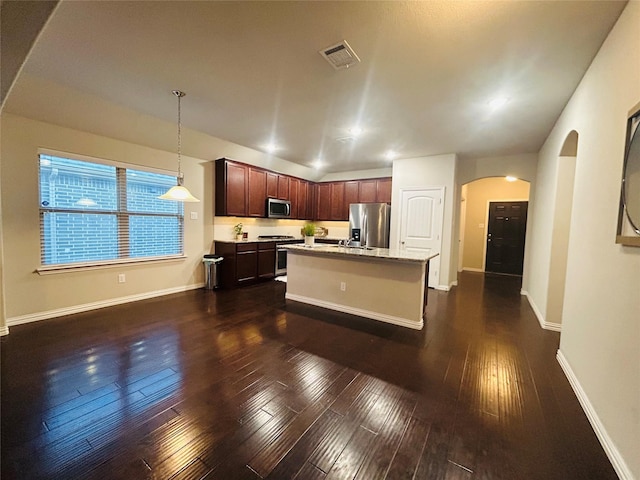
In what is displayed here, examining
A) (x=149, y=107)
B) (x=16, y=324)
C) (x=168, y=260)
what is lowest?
(x=16, y=324)

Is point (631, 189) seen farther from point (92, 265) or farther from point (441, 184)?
point (92, 265)

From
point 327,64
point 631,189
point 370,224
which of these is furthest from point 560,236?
point 327,64

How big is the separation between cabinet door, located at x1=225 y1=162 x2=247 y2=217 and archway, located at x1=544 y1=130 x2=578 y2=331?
507 cm

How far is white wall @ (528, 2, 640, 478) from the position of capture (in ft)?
4.76

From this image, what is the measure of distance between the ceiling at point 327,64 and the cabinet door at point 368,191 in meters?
2.63

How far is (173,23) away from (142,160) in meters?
2.98

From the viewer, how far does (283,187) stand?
6.45 m

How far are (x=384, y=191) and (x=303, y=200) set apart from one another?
213 cm

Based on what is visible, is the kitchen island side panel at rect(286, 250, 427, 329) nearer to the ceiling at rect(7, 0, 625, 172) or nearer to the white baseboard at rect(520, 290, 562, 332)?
the white baseboard at rect(520, 290, 562, 332)

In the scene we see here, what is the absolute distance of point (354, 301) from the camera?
12.6 feet

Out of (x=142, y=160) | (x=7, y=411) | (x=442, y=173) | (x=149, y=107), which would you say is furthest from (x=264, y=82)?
(x=442, y=173)

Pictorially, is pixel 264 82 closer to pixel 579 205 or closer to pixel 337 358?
pixel 337 358

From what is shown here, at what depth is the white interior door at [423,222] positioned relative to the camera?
5.31 metres

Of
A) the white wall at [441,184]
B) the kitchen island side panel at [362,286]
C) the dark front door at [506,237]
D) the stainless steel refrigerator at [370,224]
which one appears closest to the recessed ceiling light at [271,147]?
the kitchen island side panel at [362,286]
